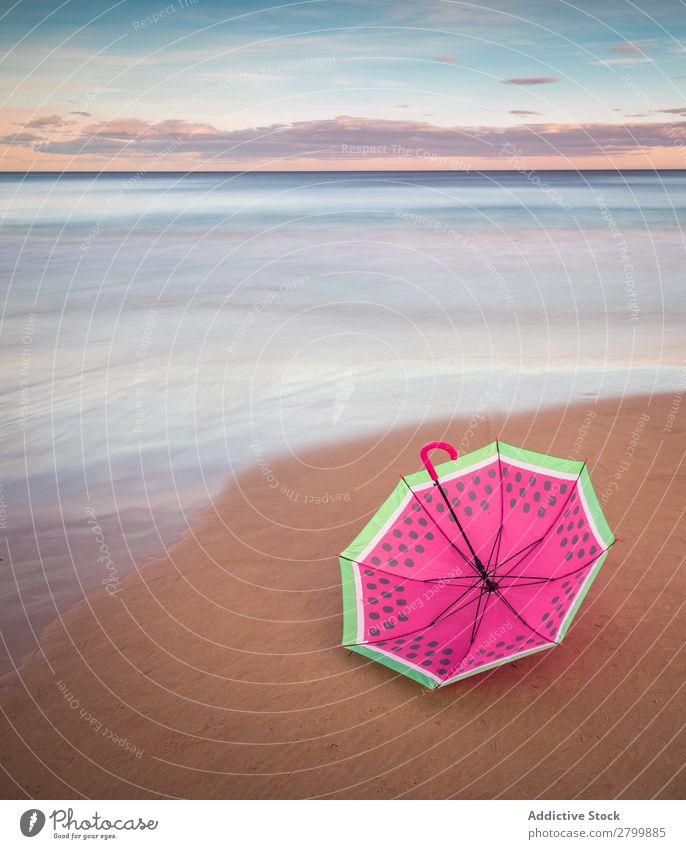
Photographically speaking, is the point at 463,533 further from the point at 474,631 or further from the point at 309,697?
the point at 309,697

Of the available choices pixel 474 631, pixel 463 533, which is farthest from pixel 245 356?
pixel 474 631

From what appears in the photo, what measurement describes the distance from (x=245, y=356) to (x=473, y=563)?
9856 mm

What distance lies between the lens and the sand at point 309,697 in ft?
16.0

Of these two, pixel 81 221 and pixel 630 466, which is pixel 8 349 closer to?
pixel 630 466

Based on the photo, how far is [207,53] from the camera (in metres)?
36.2

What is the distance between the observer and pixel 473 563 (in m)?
5.61

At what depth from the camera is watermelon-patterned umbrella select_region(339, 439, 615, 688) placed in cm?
524

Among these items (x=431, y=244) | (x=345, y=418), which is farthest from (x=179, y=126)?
(x=345, y=418)

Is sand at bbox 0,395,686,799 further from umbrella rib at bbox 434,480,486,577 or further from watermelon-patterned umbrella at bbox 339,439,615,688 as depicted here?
umbrella rib at bbox 434,480,486,577

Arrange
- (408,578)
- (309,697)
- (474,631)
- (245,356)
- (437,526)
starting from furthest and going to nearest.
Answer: (245,356)
(437,526)
(408,578)
(309,697)
(474,631)

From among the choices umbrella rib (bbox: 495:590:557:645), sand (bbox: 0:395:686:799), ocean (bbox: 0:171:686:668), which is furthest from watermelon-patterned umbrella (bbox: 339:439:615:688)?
ocean (bbox: 0:171:686:668)

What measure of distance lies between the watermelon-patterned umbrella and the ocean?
285cm

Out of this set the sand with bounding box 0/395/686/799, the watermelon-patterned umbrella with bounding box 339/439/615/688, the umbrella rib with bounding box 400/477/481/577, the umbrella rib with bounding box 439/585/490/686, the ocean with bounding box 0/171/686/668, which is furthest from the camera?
the ocean with bounding box 0/171/686/668

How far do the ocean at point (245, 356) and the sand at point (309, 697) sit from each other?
2.59ft
